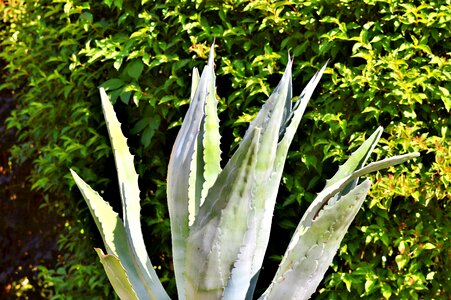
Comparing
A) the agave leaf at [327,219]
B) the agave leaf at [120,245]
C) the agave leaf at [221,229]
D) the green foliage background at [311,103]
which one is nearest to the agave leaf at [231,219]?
the agave leaf at [221,229]

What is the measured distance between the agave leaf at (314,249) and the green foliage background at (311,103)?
0.75 m

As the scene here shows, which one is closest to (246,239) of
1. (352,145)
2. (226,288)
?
(226,288)

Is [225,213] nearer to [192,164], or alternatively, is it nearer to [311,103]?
[192,164]

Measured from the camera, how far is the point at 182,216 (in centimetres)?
301

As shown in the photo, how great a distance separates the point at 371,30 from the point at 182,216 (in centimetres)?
129

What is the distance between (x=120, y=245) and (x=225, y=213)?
612mm

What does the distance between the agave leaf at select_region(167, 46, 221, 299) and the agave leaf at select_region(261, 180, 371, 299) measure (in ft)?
1.35

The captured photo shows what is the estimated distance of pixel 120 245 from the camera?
10.2 ft

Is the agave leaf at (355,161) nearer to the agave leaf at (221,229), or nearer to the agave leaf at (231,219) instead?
the agave leaf at (231,219)

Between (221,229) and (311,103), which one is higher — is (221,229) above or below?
above

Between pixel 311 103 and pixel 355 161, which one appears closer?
pixel 355 161

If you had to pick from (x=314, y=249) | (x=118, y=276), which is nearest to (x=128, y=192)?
(x=118, y=276)

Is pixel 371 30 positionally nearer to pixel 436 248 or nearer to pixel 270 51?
pixel 270 51

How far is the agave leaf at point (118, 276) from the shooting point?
2725mm
